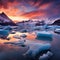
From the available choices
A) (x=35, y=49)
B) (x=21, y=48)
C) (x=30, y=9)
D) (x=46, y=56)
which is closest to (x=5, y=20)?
(x=30, y=9)

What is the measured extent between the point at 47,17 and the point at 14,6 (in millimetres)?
675

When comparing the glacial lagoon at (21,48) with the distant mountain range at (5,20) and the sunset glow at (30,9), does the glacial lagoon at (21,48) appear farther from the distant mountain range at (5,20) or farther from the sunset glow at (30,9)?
the sunset glow at (30,9)

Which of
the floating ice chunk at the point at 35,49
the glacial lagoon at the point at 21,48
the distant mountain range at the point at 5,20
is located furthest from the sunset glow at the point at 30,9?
the floating ice chunk at the point at 35,49

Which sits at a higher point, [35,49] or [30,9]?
[30,9]

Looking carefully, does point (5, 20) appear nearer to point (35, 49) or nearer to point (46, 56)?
point (35, 49)

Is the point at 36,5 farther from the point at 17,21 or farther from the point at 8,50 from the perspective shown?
the point at 8,50

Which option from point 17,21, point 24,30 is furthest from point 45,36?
point 17,21

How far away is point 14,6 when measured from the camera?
375 cm

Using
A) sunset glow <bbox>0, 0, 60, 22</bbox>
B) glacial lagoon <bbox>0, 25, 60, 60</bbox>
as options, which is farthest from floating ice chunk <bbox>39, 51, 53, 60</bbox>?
sunset glow <bbox>0, 0, 60, 22</bbox>

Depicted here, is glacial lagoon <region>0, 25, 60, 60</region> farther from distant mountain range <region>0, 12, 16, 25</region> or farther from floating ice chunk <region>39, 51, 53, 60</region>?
distant mountain range <region>0, 12, 16, 25</region>

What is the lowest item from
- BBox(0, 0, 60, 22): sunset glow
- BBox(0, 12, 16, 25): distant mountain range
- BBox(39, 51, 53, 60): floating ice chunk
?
BBox(39, 51, 53, 60): floating ice chunk

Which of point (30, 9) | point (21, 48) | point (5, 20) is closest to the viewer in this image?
point (21, 48)

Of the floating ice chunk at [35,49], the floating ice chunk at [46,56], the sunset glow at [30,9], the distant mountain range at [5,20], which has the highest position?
the sunset glow at [30,9]

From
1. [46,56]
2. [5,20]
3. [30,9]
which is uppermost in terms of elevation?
[30,9]
